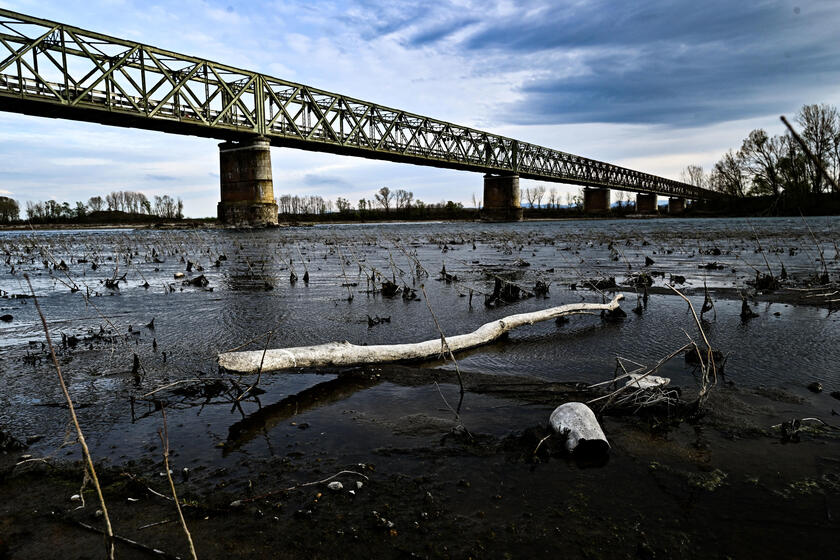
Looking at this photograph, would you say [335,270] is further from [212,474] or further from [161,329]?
[212,474]

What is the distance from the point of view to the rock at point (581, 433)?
7.82ft

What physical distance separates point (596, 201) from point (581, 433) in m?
101

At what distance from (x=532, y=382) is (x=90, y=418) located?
117 inches

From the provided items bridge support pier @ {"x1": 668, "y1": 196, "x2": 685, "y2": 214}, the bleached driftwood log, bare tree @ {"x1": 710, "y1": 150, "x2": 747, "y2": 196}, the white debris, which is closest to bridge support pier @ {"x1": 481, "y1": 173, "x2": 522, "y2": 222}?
bare tree @ {"x1": 710, "y1": 150, "x2": 747, "y2": 196}

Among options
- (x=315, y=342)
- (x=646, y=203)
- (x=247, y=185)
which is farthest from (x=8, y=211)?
(x=646, y=203)

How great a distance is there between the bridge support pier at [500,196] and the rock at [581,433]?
68764 mm

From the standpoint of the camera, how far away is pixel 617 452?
7.87 feet

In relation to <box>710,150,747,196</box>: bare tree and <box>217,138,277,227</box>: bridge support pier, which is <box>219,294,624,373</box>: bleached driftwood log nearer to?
<box>710,150,747,196</box>: bare tree

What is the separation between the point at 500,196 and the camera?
7069 centimetres

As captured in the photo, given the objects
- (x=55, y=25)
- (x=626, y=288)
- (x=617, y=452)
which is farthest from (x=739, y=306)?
(x=55, y=25)

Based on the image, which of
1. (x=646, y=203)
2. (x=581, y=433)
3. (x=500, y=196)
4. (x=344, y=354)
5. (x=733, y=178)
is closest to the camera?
(x=581, y=433)

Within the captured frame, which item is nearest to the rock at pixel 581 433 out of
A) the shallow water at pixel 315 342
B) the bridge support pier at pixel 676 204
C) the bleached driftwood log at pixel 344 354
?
the shallow water at pixel 315 342

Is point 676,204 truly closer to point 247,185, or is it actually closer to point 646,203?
point 646,203

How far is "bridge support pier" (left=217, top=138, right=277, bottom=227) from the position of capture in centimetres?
3972
